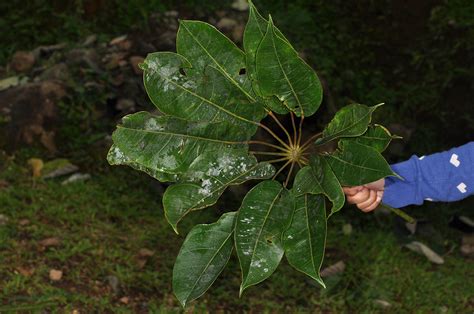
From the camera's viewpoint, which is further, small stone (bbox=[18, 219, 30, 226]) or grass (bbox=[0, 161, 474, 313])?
small stone (bbox=[18, 219, 30, 226])

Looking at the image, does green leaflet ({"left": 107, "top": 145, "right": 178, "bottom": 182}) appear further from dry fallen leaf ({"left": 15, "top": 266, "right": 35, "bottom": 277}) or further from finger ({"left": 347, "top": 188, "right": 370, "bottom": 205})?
dry fallen leaf ({"left": 15, "top": 266, "right": 35, "bottom": 277})

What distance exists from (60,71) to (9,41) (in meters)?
0.99

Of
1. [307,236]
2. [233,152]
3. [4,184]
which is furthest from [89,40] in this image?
[307,236]

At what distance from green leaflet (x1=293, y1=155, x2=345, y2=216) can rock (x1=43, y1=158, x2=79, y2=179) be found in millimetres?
3014

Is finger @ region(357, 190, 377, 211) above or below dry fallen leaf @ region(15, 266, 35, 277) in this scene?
above

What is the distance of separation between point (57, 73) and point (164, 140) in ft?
12.5

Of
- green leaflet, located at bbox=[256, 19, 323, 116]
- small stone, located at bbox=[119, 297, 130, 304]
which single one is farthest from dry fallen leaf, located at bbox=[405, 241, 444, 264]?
green leaflet, located at bbox=[256, 19, 323, 116]

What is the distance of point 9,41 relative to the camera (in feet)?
19.3

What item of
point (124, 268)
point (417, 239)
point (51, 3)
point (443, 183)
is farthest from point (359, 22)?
point (443, 183)

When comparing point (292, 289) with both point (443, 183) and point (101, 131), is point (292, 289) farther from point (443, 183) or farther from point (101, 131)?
point (101, 131)

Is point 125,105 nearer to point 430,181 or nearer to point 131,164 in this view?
point 430,181

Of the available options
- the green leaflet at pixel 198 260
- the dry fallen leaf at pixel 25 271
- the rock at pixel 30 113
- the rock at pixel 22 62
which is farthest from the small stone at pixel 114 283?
the rock at pixel 22 62

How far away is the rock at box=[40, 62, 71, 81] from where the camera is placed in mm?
5145

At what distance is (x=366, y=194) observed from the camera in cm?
224
